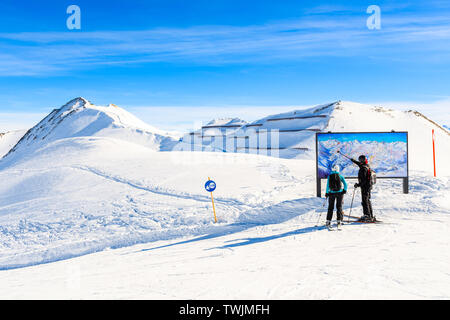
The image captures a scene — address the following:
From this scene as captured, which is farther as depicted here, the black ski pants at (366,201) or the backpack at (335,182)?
the black ski pants at (366,201)

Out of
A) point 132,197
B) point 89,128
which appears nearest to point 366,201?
point 132,197

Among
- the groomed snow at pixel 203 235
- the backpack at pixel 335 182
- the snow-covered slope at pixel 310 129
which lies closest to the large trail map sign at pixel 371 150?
the groomed snow at pixel 203 235

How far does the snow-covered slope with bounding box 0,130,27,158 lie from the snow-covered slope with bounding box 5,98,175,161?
40.4 meters

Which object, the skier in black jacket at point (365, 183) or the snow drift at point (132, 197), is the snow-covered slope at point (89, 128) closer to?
the snow drift at point (132, 197)

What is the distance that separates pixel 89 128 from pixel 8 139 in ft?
251

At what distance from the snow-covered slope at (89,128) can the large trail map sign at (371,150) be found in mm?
41198

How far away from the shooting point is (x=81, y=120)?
69.2 metres

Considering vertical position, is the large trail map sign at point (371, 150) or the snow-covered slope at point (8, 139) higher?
the snow-covered slope at point (8, 139)

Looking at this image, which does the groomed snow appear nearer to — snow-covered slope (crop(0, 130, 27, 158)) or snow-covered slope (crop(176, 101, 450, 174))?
snow-covered slope (crop(176, 101, 450, 174))

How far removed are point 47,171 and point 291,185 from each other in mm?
12727

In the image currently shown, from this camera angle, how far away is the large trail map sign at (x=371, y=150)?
39.4 ft

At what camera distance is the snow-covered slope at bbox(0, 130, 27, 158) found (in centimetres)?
11465

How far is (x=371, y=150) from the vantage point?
477 inches

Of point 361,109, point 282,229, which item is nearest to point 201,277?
point 282,229
